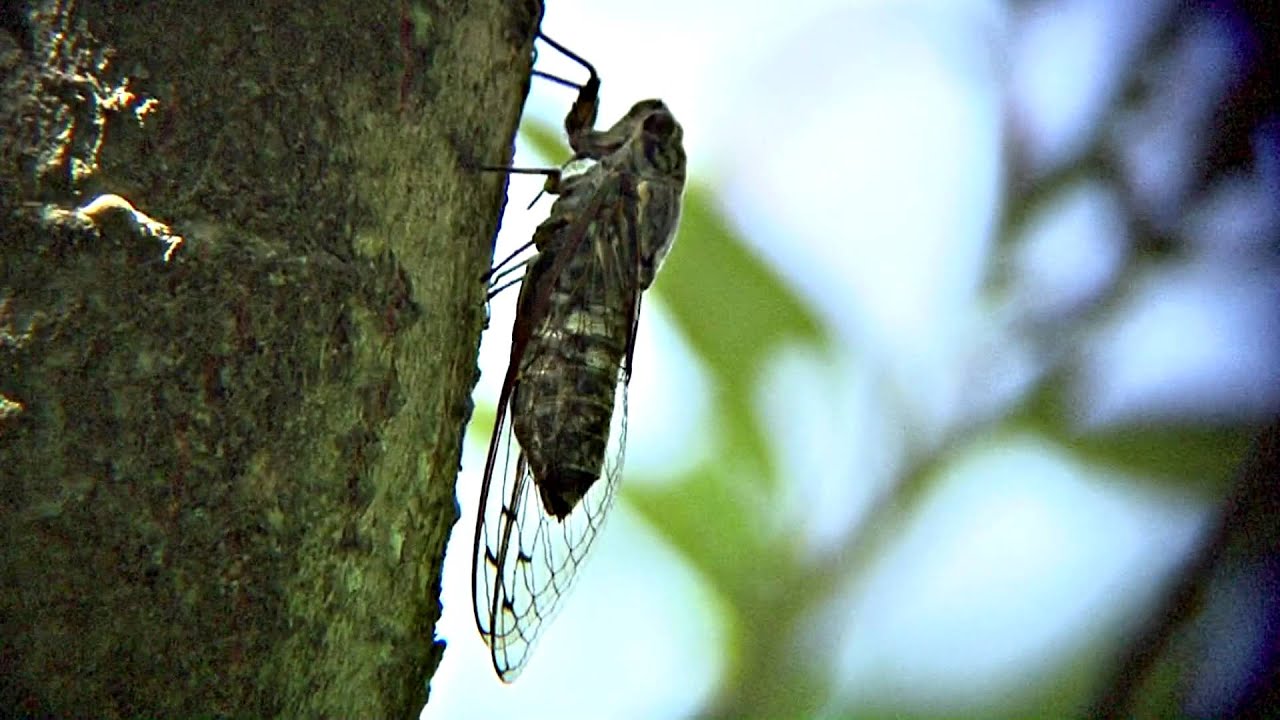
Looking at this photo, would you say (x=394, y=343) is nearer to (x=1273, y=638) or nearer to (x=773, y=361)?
(x=1273, y=638)

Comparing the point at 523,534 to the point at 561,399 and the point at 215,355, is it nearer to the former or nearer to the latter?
the point at 561,399

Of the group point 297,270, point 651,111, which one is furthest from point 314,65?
point 651,111

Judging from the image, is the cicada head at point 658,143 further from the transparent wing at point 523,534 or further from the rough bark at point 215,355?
the rough bark at point 215,355

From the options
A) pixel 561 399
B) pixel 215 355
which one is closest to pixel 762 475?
pixel 561 399

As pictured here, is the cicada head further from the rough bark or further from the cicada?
the rough bark

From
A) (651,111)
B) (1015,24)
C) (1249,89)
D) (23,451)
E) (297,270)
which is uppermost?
(1015,24)
